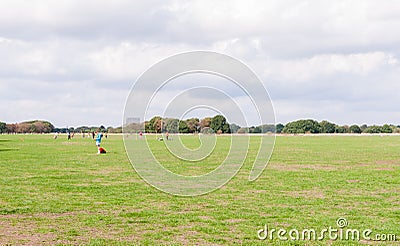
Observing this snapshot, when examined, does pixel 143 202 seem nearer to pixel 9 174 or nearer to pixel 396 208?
pixel 396 208

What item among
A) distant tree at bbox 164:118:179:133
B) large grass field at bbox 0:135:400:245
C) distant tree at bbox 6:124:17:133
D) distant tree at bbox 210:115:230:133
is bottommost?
large grass field at bbox 0:135:400:245

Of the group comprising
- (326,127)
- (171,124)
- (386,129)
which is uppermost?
(326,127)

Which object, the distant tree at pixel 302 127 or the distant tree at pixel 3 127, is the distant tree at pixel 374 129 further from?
the distant tree at pixel 3 127

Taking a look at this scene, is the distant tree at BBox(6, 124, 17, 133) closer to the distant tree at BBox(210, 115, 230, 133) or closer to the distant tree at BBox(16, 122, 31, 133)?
the distant tree at BBox(16, 122, 31, 133)

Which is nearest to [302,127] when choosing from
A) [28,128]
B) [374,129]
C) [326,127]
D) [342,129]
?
[326,127]

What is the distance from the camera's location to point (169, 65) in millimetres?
15891

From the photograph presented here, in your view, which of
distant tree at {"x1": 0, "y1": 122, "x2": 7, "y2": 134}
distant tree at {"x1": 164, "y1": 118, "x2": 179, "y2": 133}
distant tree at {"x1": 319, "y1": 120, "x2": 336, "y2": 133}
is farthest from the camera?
distant tree at {"x1": 0, "y1": 122, "x2": 7, "y2": 134}

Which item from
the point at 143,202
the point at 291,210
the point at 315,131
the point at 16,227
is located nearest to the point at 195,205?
the point at 143,202

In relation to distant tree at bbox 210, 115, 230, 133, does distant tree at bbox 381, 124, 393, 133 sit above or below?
above

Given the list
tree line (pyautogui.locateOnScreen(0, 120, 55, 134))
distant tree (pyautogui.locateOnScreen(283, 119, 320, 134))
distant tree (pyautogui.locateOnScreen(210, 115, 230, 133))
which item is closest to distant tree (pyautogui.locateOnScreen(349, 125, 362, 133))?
distant tree (pyautogui.locateOnScreen(283, 119, 320, 134))

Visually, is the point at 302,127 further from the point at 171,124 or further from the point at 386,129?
the point at 171,124

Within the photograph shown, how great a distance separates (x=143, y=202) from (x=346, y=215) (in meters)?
5.85

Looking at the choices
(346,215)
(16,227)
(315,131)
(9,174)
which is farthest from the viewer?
(315,131)

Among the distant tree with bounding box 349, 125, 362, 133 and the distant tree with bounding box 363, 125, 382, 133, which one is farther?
the distant tree with bounding box 349, 125, 362, 133
